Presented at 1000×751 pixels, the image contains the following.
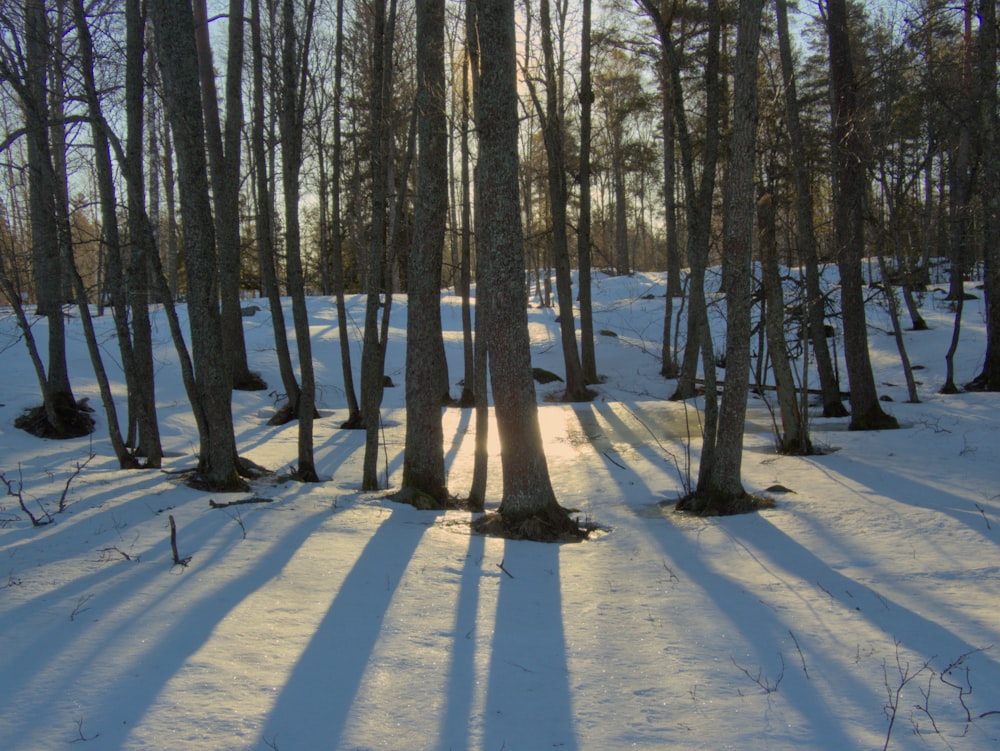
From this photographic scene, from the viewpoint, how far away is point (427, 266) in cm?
827

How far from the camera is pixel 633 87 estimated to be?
25141mm

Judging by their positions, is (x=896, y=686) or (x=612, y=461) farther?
(x=612, y=461)

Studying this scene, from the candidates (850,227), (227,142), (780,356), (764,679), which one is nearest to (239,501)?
(764,679)

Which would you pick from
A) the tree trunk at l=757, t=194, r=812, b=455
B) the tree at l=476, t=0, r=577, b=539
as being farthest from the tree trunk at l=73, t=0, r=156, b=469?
the tree trunk at l=757, t=194, r=812, b=455

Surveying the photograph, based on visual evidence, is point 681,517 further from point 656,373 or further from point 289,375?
point 656,373

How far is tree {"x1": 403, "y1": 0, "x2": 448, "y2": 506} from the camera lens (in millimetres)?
8125

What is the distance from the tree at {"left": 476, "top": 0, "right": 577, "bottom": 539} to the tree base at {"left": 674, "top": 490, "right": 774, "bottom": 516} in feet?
5.59

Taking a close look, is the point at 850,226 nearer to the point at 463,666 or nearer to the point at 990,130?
the point at 990,130

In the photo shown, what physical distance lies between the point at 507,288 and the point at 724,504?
3.42 meters

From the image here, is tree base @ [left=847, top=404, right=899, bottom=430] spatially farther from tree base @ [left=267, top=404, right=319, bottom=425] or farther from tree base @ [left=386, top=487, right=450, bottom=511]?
tree base @ [left=267, top=404, right=319, bottom=425]

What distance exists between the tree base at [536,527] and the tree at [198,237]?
3.16m

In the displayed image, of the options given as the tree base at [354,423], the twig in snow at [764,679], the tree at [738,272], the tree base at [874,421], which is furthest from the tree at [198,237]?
the tree base at [874,421]

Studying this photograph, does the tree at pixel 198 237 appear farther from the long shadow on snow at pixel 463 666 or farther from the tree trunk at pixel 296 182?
the long shadow on snow at pixel 463 666

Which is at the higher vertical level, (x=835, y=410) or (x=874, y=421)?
(x=874, y=421)
